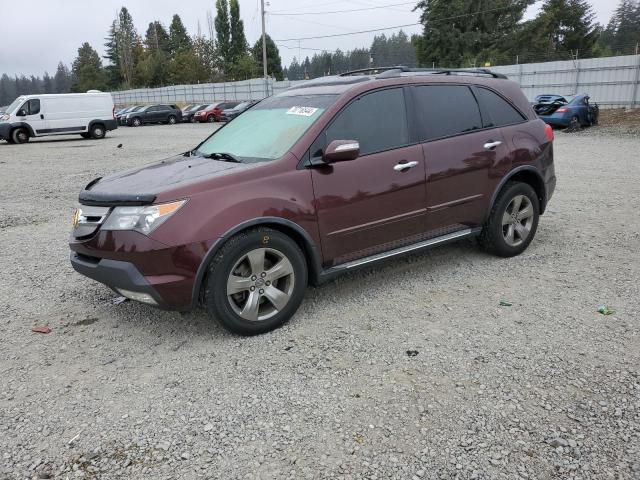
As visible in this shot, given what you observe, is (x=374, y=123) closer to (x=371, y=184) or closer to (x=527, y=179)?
(x=371, y=184)

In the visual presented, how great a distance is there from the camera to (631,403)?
288 cm

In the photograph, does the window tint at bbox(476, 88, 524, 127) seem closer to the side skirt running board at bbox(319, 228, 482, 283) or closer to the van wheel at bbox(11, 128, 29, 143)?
the side skirt running board at bbox(319, 228, 482, 283)

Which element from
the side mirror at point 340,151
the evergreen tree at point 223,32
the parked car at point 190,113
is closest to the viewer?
the side mirror at point 340,151

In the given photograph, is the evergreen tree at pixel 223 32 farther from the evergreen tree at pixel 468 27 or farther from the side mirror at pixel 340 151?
the side mirror at pixel 340 151

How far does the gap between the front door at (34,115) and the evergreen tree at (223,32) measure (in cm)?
6404

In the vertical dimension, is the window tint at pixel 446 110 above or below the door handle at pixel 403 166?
above

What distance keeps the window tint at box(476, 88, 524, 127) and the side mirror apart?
5.82 ft

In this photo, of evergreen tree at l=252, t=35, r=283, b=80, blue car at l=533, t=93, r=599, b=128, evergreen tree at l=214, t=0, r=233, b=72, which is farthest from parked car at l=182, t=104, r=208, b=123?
evergreen tree at l=214, t=0, r=233, b=72

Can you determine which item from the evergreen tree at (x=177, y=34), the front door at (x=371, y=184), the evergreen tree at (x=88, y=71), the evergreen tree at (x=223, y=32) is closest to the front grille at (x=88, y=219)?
the front door at (x=371, y=184)

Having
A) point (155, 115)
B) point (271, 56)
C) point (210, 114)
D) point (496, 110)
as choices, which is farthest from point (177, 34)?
point (496, 110)

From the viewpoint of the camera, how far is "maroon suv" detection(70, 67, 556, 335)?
3510mm

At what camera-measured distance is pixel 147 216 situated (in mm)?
3482

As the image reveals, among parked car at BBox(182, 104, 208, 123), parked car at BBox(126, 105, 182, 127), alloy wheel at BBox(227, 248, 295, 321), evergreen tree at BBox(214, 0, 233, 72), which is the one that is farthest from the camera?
evergreen tree at BBox(214, 0, 233, 72)

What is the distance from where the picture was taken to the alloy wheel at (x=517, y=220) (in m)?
5.20
